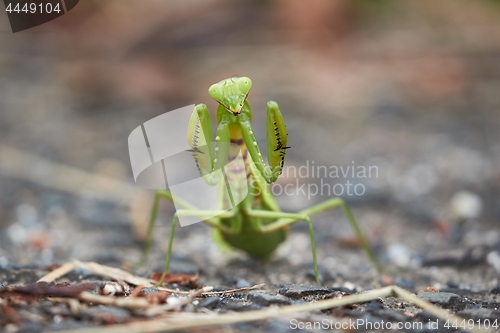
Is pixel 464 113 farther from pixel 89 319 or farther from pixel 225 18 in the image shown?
pixel 89 319

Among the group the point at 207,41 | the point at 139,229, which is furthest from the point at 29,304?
the point at 207,41

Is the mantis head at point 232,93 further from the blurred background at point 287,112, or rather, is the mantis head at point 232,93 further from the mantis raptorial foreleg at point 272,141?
the blurred background at point 287,112

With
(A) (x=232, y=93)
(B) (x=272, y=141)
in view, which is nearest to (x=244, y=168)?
(B) (x=272, y=141)

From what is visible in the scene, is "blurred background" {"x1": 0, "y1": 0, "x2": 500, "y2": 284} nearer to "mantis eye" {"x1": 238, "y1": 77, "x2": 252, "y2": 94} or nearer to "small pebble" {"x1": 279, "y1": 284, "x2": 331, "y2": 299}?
"small pebble" {"x1": 279, "y1": 284, "x2": 331, "y2": 299}

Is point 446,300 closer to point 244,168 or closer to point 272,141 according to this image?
point 272,141

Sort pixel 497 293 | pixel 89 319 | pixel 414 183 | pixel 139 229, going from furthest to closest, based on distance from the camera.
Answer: pixel 414 183, pixel 139 229, pixel 497 293, pixel 89 319

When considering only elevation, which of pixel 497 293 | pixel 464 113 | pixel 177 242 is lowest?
pixel 497 293
